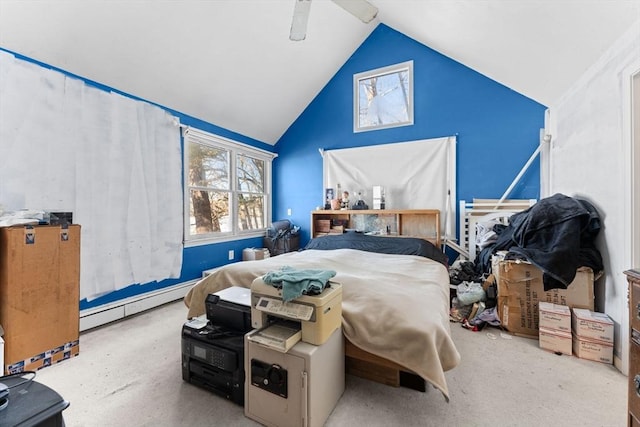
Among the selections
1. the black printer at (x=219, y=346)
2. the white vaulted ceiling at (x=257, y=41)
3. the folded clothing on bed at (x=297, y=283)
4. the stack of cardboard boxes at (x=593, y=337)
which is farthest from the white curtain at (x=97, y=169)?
the stack of cardboard boxes at (x=593, y=337)

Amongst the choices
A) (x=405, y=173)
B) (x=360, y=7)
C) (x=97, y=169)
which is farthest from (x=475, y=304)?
(x=97, y=169)

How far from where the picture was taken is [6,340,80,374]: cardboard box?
1.70m

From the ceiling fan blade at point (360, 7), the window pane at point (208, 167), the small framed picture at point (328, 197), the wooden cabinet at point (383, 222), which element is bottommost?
the wooden cabinet at point (383, 222)

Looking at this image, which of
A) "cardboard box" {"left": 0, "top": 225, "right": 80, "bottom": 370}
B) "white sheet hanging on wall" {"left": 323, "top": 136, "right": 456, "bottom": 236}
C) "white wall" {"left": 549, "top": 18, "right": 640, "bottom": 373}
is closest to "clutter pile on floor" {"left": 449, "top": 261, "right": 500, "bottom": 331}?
Result: "white wall" {"left": 549, "top": 18, "right": 640, "bottom": 373}

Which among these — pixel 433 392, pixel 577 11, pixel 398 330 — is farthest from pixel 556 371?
pixel 577 11

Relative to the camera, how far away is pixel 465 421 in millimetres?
1345

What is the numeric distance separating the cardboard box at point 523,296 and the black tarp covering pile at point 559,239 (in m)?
0.10

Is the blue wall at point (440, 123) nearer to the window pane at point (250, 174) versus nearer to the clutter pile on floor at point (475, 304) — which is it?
the window pane at point (250, 174)

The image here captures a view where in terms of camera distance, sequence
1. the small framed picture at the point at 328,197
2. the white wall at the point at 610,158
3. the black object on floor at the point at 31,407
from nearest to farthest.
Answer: the black object on floor at the point at 31,407 < the white wall at the point at 610,158 < the small framed picture at the point at 328,197

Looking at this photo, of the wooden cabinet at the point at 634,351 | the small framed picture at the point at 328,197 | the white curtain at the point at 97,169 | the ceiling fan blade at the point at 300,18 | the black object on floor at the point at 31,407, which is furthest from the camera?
the small framed picture at the point at 328,197

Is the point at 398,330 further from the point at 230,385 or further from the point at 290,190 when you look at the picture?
the point at 290,190

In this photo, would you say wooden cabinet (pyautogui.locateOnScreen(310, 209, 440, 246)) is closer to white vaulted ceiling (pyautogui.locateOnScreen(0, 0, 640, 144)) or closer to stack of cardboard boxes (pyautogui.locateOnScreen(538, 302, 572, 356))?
stack of cardboard boxes (pyautogui.locateOnScreen(538, 302, 572, 356))

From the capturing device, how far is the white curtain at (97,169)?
79.2 inches

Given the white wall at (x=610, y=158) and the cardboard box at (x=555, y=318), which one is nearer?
the white wall at (x=610, y=158)
